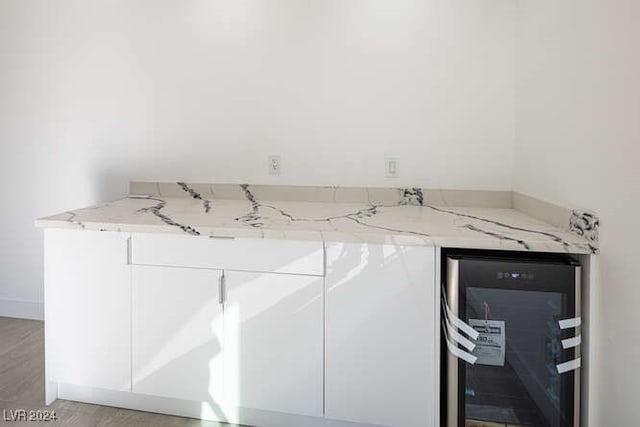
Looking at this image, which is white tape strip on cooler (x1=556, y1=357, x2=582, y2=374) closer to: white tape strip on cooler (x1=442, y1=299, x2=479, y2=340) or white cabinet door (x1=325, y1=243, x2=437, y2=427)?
white tape strip on cooler (x1=442, y1=299, x2=479, y2=340)

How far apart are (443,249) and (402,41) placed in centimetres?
120

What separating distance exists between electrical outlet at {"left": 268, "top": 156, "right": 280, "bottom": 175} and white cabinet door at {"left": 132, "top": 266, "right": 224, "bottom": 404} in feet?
2.71

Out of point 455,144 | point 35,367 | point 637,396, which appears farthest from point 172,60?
point 637,396

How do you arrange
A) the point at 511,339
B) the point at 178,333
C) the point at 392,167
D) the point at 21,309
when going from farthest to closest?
1. the point at 21,309
2. the point at 392,167
3. the point at 178,333
4. the point at 511,339

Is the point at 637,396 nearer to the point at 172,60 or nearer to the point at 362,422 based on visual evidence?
the point at 362,422

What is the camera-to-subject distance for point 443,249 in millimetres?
1480

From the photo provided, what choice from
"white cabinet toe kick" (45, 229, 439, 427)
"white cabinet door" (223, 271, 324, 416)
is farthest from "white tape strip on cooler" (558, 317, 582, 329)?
"white cabinet door" (223, 271, 324, 416)

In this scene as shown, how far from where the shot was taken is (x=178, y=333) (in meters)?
1.65

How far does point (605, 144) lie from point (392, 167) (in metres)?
1.05

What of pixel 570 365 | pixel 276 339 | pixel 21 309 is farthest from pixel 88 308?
pixel 570 365

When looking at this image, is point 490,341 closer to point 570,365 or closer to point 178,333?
point 570,365

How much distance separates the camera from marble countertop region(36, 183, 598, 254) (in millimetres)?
1392

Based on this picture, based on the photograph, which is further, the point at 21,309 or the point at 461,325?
the point at 21,309

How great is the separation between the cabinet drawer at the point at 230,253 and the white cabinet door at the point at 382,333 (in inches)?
3.7
